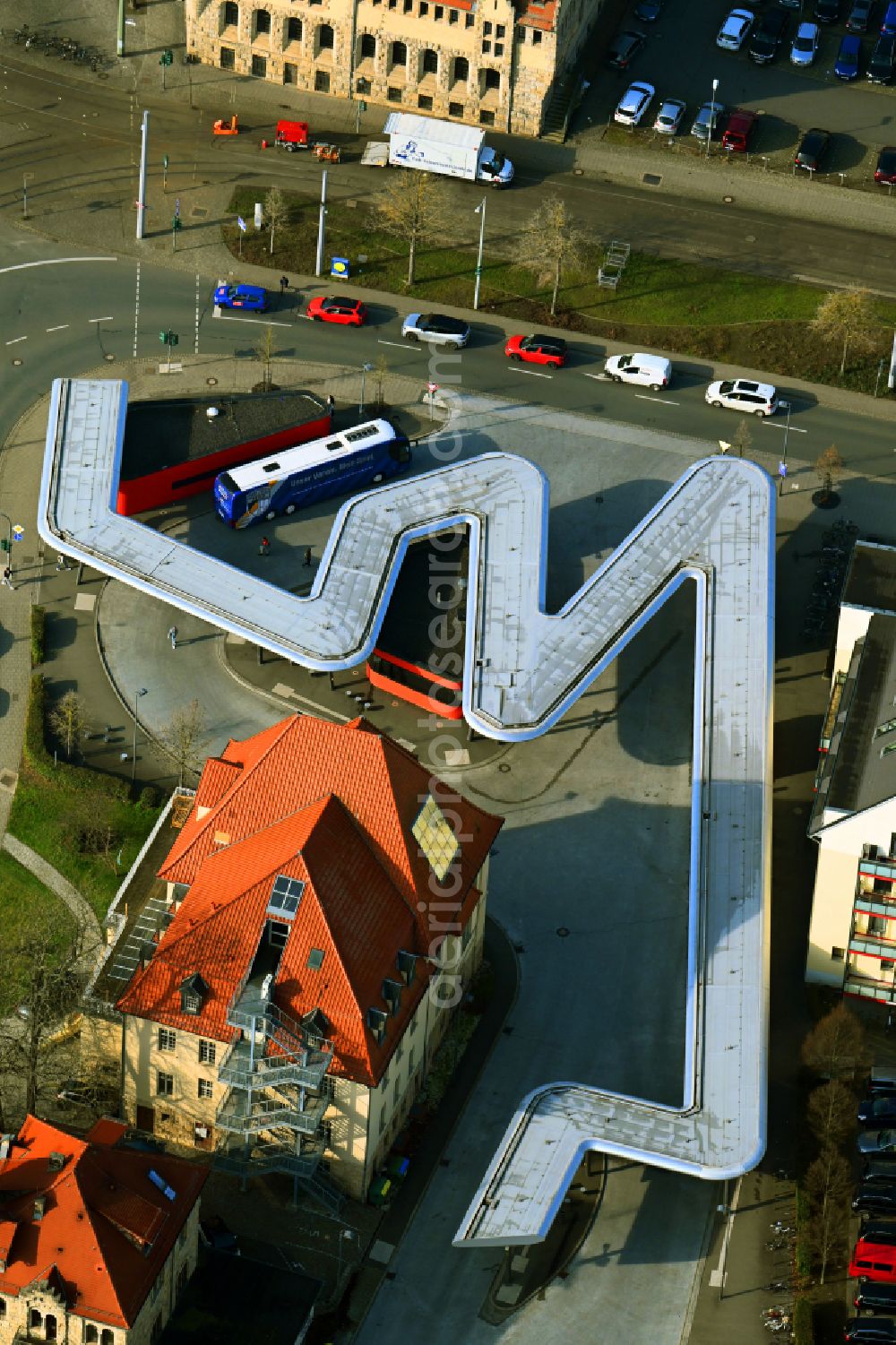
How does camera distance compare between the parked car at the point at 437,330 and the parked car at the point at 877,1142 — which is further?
the parked car at the point at 437,330

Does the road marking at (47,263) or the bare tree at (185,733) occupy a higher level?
the road marking at (47,263)

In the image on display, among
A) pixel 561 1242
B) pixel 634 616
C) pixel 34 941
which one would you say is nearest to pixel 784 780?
pixel 634 616

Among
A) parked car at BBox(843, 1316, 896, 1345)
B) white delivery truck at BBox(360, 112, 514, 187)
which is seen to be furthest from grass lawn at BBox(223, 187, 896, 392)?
parked car at BBox(843, 1316, 896, 1345)

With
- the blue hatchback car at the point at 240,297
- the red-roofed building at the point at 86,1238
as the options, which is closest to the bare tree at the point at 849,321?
the blue hatchback car at the point at 240,297

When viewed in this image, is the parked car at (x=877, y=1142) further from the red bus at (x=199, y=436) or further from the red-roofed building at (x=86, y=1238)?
the red bus at (x=199, y=436)

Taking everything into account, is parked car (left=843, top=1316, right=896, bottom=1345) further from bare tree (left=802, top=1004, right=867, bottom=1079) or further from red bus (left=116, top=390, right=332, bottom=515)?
red bus (left=116, top=390, right=332, bottom=515)

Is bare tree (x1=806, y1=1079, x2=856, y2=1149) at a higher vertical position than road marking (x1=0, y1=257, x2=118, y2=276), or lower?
lower

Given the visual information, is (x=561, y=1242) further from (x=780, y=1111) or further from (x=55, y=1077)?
(x=55, y=1077)

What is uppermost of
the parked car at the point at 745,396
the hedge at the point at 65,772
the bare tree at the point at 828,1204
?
the parked car at the point at 745,396
